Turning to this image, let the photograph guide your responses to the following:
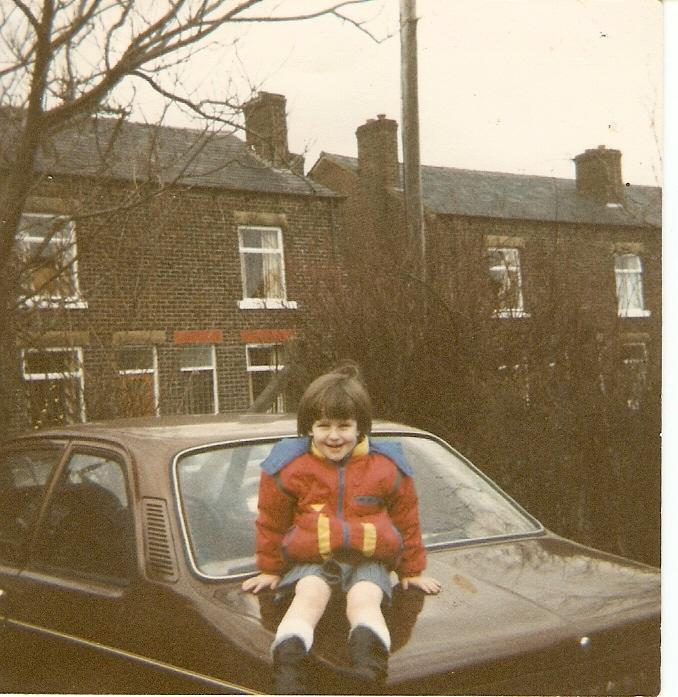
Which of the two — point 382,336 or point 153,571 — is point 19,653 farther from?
point 382,336

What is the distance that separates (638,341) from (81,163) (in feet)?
11.9

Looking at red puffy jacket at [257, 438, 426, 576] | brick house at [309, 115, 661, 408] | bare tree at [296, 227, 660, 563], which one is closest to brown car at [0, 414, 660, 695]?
red puffy jacket at [257, 438, 426, 576]

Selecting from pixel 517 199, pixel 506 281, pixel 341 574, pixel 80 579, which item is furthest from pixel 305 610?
pixel 517 199

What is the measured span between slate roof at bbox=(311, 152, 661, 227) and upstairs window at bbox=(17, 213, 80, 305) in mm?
2994

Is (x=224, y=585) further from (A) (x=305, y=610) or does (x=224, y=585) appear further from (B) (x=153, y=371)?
(B) (x=153, y=371)

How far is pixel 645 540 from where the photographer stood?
13.9 ft

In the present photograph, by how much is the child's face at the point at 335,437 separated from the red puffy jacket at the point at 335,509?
0.10 feet

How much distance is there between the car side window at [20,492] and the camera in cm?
317

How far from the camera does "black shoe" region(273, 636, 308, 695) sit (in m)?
2.16

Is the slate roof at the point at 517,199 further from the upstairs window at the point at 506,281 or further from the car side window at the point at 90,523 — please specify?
the car side window at the point at 90,523

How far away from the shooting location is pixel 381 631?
221 cm

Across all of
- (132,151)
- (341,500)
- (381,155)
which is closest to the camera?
(341,500)

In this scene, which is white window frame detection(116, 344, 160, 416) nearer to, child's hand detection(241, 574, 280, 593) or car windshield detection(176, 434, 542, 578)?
car windshield detection(176, 434, 542, 578)

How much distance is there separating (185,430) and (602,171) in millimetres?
3286
